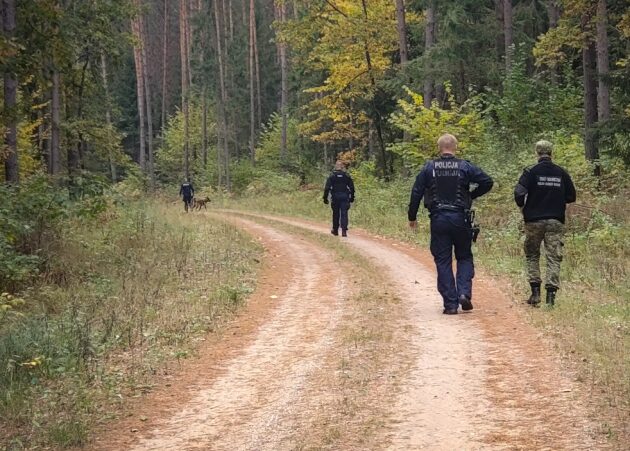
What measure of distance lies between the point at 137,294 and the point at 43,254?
2.91m

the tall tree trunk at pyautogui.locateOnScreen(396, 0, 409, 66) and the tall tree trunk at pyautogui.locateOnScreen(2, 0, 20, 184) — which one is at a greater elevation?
the tall tree trunk at pyautogui.locateOnScreen(396, 0, 409, 66)

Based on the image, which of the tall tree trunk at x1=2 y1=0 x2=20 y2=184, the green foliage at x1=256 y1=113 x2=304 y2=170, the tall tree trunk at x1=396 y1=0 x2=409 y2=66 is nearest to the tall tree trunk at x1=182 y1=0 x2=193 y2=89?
the green foliage at x1=256 y1=113 x2=304 y2=170

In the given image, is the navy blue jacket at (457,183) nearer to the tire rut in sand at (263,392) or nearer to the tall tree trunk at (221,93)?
the tire rut in sand at (263,392)


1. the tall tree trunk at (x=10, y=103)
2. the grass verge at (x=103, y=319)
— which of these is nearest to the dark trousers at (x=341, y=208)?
the grass verge at (x=103, y=319)

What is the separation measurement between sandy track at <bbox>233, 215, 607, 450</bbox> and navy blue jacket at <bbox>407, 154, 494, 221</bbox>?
1.44 meters

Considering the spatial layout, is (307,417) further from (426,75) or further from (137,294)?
(426,75)

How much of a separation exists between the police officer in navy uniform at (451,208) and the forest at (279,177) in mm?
1323

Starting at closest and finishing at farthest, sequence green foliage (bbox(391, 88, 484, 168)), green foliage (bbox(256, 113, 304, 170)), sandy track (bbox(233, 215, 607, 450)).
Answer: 1. sandy track (bbox(233, 215, 607, 450))
2. green foliage (bbox(391, 88, 484, 168))
3. green foliage (bbox(256, 113, 304, 170))

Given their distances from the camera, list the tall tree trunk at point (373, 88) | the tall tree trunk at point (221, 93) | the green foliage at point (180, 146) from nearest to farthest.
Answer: the tall tree trunk at point (373, 88), the tall tree trunk at point (221, 93), the green foliage at point (180, 146)

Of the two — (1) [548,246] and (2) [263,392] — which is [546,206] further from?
(2) [263,392]

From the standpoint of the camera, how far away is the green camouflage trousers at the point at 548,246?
28.0ft

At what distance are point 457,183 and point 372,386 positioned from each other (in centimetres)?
353

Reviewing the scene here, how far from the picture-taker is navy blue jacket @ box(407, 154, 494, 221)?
8.28 metres

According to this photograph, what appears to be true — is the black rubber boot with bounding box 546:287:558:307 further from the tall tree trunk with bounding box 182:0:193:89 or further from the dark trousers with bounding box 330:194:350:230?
the tall tree trunk with bounding box 182:0:193:89
